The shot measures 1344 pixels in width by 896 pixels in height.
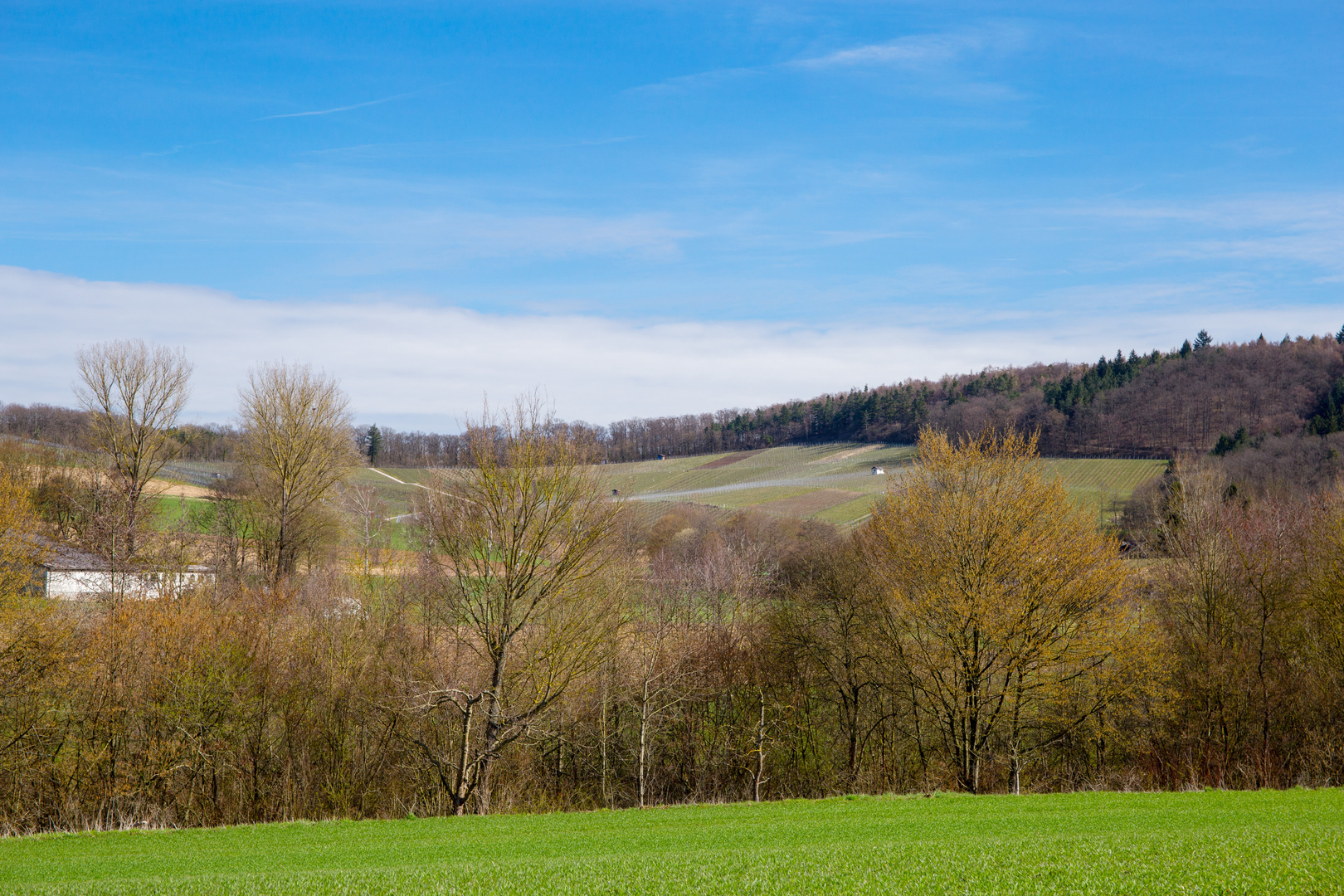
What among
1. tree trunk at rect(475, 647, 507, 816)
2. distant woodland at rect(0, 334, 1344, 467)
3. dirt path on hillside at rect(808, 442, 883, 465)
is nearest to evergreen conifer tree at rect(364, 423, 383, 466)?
distant woodland at rect(0, 334, 1344, 467)

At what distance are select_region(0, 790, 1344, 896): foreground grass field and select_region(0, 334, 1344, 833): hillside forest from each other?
18.7ft

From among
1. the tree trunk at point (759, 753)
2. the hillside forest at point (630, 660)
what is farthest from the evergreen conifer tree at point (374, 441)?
the tree trunk at point (759, 753)

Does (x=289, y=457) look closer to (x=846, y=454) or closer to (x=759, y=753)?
(x=759, y=753)

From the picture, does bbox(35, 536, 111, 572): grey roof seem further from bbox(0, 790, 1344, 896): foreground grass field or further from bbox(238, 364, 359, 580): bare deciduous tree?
bbox(0, 790, 1344, 896): foreground grass field

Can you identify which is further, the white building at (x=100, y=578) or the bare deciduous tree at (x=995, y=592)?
the white building at (x=100, y=578)

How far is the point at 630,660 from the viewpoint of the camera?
33.8m

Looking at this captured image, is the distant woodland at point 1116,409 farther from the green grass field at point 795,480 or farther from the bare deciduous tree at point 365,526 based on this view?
the bare deciduous tree at point 365,526

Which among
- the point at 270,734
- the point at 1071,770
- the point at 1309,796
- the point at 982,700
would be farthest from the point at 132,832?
the point at 1071,770

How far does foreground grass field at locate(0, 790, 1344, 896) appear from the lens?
10.4 meters

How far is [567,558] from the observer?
2552cm

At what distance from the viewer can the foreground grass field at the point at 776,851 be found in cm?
1045

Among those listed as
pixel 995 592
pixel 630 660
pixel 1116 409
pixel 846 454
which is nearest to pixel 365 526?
pixel 630 660

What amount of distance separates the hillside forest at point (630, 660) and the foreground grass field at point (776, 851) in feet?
18.7

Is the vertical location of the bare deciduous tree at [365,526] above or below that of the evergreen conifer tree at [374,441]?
below
